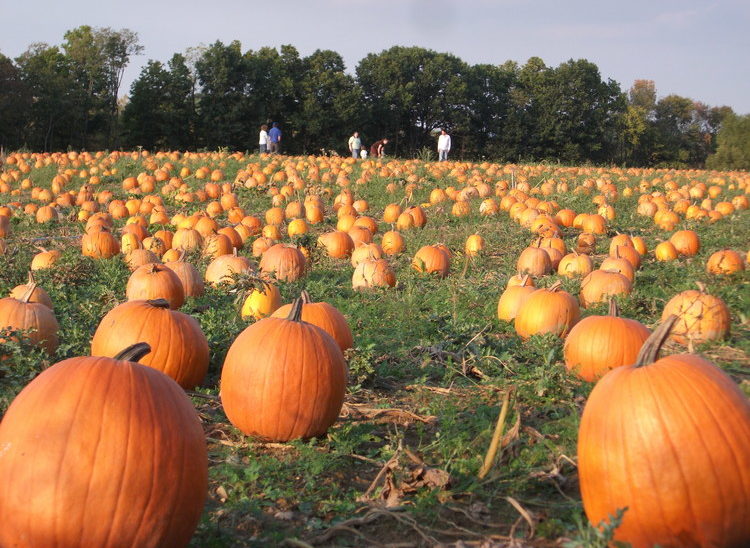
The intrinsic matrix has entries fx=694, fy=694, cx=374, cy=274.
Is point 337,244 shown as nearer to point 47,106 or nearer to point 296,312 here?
point 296,312

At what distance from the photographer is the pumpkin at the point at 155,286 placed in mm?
6402

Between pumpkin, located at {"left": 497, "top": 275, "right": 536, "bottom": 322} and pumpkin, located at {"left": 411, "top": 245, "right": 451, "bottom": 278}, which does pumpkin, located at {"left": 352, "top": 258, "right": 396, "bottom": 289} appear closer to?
pumpkin, located at {"left": 411, "top": 245, "right": 451, "bottom": 278}

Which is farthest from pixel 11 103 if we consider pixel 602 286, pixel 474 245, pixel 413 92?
pixel 602 286

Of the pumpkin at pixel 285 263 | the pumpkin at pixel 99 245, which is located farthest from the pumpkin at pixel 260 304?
the pumpkin at pixel 99 245

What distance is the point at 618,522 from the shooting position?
229cm

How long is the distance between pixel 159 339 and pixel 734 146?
157ft

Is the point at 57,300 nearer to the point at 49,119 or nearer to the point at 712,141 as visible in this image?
the point at 49,119

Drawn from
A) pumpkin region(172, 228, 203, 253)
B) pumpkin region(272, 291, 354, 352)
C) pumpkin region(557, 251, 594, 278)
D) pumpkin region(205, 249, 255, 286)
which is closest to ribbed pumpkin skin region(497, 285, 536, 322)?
pumpkin region(557, 251, 594, 278)

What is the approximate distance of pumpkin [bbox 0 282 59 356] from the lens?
199 inches

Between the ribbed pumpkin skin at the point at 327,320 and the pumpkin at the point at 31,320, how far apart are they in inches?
68.4

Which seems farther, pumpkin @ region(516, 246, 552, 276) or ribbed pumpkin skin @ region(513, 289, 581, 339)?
pumpkin @ region(516, 246, 552, 276)

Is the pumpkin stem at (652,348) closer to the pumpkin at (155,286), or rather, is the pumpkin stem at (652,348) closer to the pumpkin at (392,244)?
the pumpkin at (155,286)

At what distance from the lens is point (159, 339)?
4.57 meters

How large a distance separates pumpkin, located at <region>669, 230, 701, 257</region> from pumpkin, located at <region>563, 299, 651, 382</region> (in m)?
5.28
